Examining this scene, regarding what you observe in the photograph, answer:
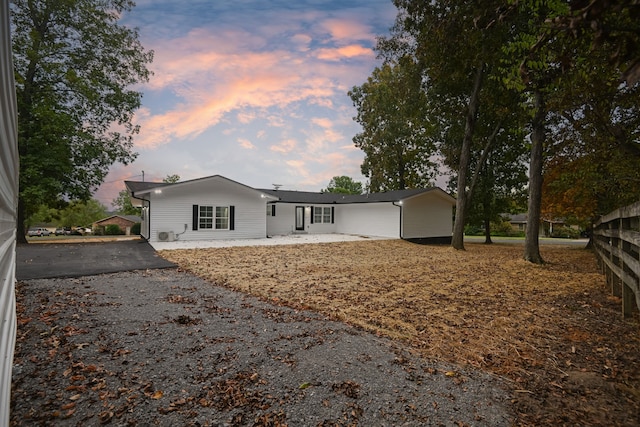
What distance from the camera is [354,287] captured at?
257 inches

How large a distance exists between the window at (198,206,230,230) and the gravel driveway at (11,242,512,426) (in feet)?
40.2

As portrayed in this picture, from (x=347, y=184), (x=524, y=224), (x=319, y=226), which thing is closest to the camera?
(x=319, y=226)

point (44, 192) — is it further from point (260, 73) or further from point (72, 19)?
point (260, 73)

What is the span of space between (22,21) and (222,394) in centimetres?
2095

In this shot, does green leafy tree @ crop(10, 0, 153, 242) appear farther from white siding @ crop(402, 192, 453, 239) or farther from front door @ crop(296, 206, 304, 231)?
white siding @ crop(402, 192, 453, 239)

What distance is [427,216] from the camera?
2095 centimetres

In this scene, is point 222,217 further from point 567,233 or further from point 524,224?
point 524,224

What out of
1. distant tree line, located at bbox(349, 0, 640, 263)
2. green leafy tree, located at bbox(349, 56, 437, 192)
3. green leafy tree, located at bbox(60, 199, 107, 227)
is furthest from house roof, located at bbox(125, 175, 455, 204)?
green leafy tree, located at bbox(60, 199, 107, 227)

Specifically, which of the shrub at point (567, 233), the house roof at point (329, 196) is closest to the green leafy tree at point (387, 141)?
the house roof at point (329, 196)

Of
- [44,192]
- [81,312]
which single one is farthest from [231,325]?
[44,192]

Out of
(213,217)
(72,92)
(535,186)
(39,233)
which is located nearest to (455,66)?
(535,186)

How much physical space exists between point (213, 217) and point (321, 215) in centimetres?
874

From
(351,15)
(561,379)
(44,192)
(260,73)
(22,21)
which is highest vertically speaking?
(22,21)

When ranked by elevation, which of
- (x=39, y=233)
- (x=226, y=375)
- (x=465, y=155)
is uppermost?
(x=465, y=155)
